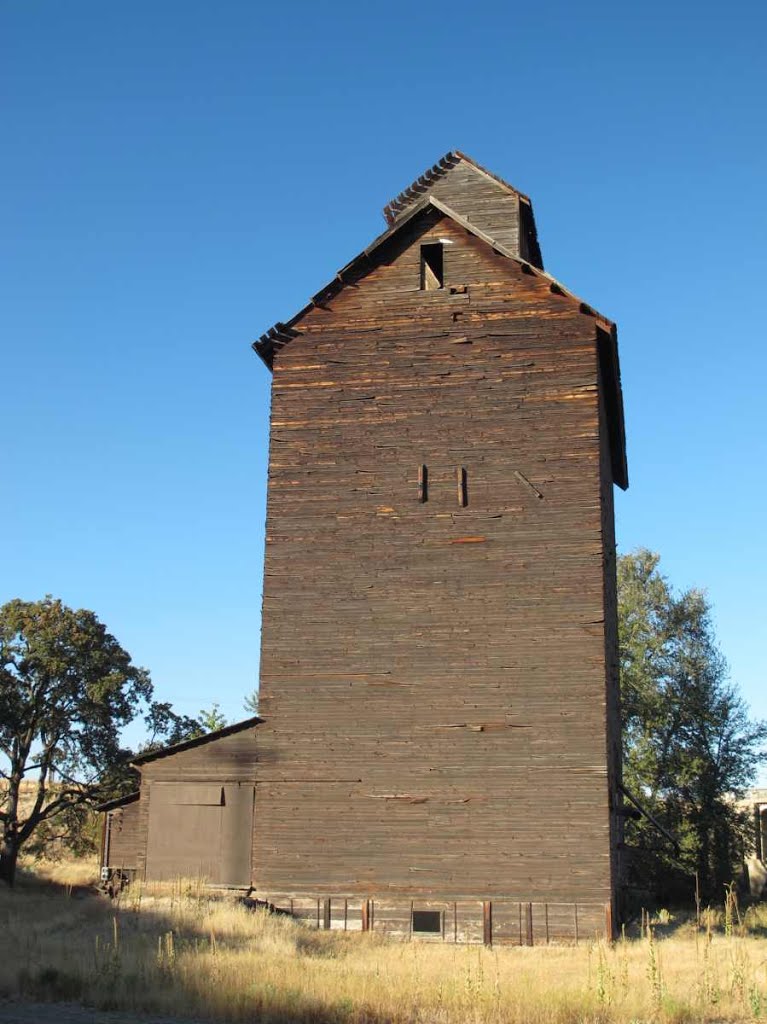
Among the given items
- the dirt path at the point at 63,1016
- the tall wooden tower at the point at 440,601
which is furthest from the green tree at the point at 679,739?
the dirt path at the point at 63,1016

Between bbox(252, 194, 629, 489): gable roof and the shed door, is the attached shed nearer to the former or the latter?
the shed door

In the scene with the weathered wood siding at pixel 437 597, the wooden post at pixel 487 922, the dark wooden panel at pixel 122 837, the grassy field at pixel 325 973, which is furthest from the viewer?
the dark wooden panel at pixel 122 837

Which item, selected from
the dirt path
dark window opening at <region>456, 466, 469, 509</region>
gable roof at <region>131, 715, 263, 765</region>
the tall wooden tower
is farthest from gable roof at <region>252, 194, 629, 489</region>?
the dirt path

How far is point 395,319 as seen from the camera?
26062 mm

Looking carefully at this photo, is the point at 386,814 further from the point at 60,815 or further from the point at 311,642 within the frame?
the point at 60,815

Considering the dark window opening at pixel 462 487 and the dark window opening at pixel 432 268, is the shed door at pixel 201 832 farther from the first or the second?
the dark window opening at pixel 432 268

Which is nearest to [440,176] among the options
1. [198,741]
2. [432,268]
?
[432,268]

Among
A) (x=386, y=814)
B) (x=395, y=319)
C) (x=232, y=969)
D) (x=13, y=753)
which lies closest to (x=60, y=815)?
(x=13, y=753)

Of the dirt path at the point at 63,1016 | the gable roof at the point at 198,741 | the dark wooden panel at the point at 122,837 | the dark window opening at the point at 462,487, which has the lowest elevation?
the dirt path at the point at 63,1016

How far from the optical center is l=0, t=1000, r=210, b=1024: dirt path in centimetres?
1215

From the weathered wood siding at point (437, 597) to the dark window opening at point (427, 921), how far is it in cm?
34

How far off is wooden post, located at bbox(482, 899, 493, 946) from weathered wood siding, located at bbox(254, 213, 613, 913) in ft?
1.14

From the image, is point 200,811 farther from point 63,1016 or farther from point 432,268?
point 432,268

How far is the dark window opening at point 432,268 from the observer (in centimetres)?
2620
